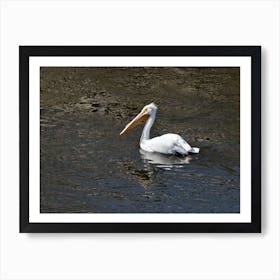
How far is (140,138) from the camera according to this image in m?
2.85

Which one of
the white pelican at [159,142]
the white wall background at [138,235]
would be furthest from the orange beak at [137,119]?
the white wall background at [138,235]

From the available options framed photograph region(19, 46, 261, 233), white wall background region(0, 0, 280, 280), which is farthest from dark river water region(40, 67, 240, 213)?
white wall background region(0, 0, 280, 280)

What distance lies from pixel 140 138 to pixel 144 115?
11 centimetres

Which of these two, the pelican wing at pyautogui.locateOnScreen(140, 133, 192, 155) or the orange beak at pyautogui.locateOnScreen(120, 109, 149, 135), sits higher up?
the orange beak at pyautogui.locateOnScreen(120, 109, 149, 135)

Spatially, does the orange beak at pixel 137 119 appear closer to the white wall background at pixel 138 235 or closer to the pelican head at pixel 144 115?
the pelican head at pixel 144 115

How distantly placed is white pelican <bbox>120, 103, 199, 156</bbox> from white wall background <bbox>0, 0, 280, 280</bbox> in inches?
13.0

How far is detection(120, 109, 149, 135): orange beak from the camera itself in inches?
111

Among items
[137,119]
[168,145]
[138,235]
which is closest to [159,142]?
[168,145]

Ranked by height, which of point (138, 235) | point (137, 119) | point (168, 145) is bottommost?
point (138, 235)

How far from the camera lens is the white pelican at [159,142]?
111 inches

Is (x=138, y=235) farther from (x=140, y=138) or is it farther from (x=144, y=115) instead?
(x=144, y=115)

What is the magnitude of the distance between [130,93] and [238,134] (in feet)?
1.78

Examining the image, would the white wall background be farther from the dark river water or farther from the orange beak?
the orange beak
